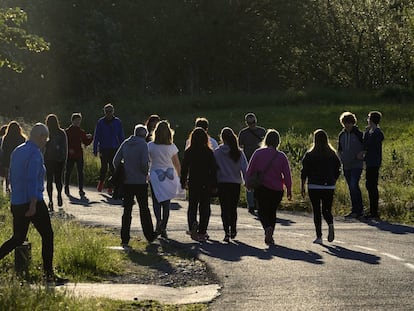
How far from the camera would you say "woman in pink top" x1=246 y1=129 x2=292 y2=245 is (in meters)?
15.6

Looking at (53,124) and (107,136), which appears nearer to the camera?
(53,124)

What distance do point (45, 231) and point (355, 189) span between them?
8.91m

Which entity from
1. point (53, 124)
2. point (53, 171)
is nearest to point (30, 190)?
point (53, 124)

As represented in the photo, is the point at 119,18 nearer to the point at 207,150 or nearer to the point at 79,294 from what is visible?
the point at 207,150

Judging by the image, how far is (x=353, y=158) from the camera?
19609mm

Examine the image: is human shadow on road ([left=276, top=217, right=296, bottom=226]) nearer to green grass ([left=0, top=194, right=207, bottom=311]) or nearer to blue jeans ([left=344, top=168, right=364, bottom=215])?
blue jeans ([left=344, top=168, right=364, bottom=215])

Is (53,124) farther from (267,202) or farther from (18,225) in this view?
(18,225)

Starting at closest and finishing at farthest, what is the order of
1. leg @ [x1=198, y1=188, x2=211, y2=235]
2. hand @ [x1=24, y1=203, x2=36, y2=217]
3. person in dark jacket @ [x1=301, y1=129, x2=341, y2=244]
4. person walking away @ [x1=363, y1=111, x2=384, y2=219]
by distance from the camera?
hand @ [x1=24, y1=203, x2=36, y2=217] < person in dark jacket @ [x1=301, y1=129, x2=341, y2=244] < leg @ [x1=198, y1=188, x2=211, y2=235] < person walking away @ [x1=363, y1=111, x2=384, y2=219]

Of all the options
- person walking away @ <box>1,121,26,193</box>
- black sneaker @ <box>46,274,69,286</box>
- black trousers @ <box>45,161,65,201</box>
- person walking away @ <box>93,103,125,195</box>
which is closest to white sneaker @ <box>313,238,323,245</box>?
black sneaker @ <box>46,274,69,286</box>

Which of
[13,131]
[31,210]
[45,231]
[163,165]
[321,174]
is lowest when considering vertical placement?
[45,231]

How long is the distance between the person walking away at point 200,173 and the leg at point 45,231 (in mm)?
4193

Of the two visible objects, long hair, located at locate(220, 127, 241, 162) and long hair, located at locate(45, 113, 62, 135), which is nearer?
long hair, located at locate(220, 127, 241, 162)

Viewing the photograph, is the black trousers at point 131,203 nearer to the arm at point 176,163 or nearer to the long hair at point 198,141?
the arm at point 176,163

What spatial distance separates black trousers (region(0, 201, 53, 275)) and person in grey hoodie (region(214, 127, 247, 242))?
14.8ft
